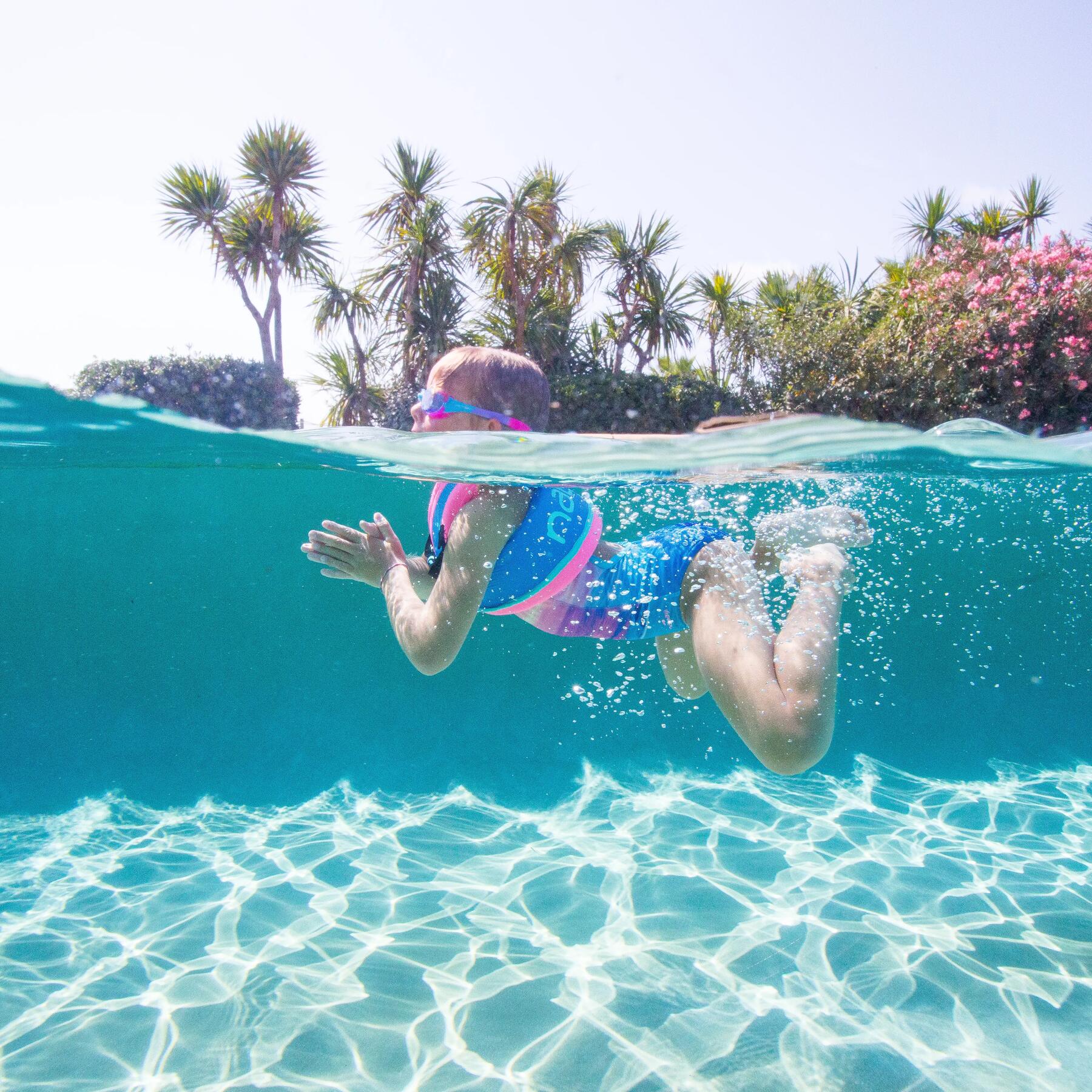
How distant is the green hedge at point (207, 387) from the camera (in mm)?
17172

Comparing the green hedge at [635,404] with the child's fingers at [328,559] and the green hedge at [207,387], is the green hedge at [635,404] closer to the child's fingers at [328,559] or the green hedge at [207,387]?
the green hedge at [207,387]

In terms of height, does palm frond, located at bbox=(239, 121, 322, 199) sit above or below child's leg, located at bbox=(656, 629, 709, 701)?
above

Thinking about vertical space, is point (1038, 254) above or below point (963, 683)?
above

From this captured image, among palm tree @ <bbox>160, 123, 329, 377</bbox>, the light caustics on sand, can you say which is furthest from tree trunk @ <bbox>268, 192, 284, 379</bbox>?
the light caustics on sand

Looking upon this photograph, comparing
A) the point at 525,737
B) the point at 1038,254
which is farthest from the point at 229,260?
the point at 1038,254

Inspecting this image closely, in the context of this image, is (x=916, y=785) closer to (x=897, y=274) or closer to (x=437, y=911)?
(x=437, y=911)

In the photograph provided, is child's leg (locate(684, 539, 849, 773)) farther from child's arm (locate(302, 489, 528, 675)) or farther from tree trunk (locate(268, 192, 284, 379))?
tree trunk (locate(268, 192, 284, 379))

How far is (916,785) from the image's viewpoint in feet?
24.7

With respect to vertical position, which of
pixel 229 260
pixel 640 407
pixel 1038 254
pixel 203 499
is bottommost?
pixel 203 499

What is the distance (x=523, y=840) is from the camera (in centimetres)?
604

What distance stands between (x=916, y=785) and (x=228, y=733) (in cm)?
729

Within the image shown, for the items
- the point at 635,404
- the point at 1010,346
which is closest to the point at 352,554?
the point at 635,404

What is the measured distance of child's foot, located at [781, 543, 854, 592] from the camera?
134 inches

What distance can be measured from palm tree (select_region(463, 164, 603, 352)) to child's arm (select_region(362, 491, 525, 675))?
15052mm
